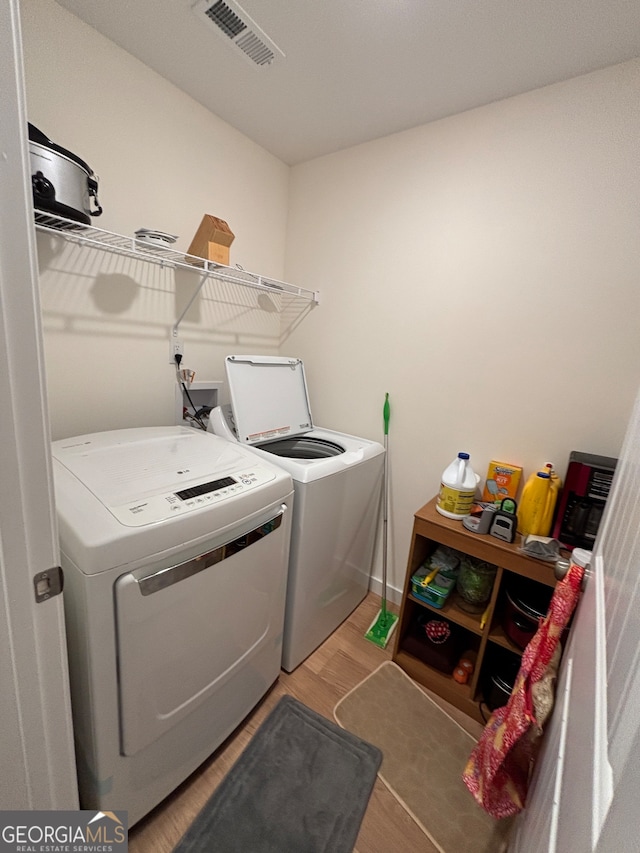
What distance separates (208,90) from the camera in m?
1.52

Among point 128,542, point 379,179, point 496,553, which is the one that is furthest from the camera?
point 379,179

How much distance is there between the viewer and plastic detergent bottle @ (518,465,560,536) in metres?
1.36

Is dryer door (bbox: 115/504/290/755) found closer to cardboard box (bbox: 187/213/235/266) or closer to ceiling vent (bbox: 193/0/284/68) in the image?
cardboard box (bbox: 187/213/235/266)

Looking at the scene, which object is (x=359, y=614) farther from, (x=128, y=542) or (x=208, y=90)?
(x=208, y=90)

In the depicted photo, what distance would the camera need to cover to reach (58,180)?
1.00 m

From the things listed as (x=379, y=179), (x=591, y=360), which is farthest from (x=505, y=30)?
(x=591, y=360)

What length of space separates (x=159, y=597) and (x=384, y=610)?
4.56 ft

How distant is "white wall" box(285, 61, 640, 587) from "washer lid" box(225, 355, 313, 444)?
223 millimetres

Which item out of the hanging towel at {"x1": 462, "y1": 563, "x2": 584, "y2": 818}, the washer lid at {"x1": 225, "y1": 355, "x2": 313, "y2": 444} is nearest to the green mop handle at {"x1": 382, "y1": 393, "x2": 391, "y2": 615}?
the washer lid at {"x1": 225, "y1": 355, "x2": 313, "y2": 444}

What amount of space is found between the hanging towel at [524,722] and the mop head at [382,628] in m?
0.72

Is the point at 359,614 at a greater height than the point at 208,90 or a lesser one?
lesser

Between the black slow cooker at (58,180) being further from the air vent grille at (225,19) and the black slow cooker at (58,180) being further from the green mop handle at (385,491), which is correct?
the green mop handle at (385,491)

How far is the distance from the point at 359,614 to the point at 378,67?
8.43 feet

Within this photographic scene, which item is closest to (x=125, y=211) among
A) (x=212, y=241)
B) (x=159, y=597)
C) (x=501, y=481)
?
(x=212, y=241)
